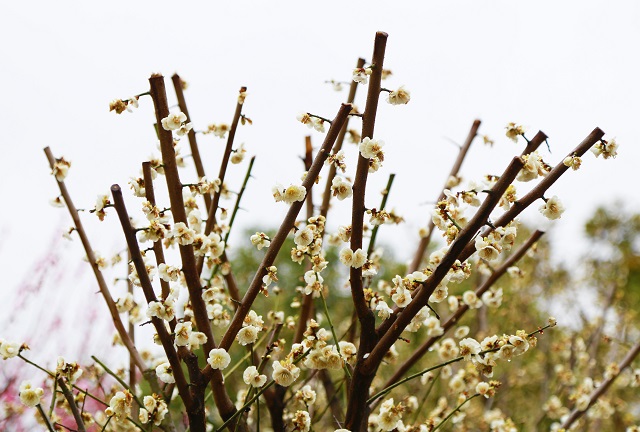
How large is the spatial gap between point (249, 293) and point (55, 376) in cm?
39

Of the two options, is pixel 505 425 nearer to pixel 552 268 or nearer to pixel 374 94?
pixel 374 94

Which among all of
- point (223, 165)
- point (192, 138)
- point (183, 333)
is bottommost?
point (183, 333)

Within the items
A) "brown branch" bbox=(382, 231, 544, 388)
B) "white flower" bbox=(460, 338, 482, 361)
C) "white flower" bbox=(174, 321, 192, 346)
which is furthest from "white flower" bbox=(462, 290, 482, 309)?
"white flower" bbox=(174, 321, 192, 346)

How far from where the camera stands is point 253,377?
45.7 inches

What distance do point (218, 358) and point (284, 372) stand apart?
123mm

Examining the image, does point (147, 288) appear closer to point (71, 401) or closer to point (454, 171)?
point (71, 401)

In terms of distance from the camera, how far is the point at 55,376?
1.11 metres

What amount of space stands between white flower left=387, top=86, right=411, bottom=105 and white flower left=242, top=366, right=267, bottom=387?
22.6 inches

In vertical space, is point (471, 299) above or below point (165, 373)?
above

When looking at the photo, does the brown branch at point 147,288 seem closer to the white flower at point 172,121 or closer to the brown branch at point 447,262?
the white flower at point 172,121

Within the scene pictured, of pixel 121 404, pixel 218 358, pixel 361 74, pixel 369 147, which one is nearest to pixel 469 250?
pixel 369 147

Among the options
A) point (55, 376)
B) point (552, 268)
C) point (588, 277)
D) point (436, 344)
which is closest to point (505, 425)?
point (436, 344)

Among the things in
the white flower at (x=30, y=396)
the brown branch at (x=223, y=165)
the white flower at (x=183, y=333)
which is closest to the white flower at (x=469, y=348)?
the white flower at (x=183, y=333)

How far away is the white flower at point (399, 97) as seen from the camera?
116cm
